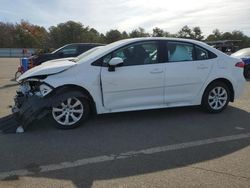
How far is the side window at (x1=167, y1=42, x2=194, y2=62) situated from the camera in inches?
288

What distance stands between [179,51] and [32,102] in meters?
3.10

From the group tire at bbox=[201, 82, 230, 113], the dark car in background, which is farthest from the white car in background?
the dark car in background

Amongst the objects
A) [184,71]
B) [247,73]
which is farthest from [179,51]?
[247,73]

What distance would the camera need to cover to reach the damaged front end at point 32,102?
6.37 meters

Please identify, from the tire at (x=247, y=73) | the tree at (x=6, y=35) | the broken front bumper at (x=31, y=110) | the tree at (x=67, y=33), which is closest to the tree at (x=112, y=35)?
the tree at (x=67, y=33)

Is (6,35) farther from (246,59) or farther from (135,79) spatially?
(135,79)

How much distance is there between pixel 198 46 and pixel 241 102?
229 centimetres

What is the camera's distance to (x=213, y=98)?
7695mm

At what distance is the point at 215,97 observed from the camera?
7.70m

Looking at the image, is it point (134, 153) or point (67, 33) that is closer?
point (134, 153)

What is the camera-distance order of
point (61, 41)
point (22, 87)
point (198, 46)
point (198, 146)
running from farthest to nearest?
point (61, 41) → point (198, 46) → point (22, 87) → point (198, 146)

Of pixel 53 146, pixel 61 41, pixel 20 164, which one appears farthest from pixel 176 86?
pixel 61 41

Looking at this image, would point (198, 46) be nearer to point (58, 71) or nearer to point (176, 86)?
point (176, 86)

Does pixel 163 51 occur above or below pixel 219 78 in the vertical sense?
above
